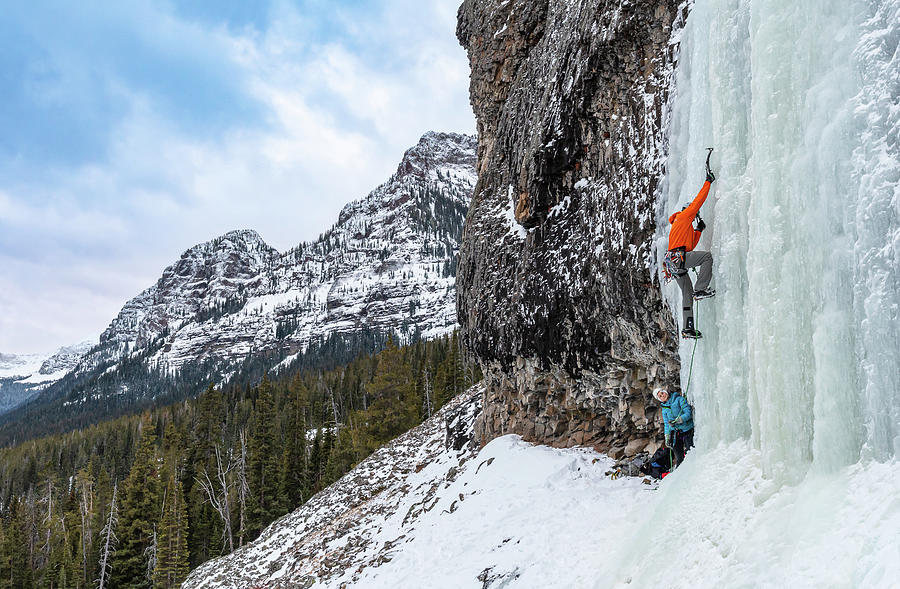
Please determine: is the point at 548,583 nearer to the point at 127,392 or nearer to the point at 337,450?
the point at 337,450

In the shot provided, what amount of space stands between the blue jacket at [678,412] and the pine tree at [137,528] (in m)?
41.9

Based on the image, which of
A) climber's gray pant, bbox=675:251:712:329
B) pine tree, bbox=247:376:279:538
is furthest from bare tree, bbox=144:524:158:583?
climber's gray pant, bbox=675:251:712:329

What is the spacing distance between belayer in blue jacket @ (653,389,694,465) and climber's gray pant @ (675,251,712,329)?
6.13 feet

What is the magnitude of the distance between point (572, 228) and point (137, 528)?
43900 mm

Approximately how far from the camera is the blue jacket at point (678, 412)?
321 inches

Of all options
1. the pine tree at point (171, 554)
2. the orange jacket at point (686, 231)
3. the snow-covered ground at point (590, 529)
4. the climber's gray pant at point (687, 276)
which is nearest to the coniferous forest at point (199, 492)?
the pine tree at point (171, 554)

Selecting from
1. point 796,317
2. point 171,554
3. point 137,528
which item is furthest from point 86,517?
point 796,317

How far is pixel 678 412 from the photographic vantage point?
8336 millimetres

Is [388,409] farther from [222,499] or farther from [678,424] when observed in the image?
[678,424]

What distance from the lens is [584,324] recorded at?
36.1 feet

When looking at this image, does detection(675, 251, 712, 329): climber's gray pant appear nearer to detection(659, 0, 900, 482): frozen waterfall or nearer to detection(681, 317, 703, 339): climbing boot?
detection(681, 317, 703, 339): climbing boot

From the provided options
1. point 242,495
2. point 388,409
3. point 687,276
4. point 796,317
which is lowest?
point 242,495

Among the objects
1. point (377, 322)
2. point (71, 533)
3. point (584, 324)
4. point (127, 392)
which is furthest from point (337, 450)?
point (127, 392)

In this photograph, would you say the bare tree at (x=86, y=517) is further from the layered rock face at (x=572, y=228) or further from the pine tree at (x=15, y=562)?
the layered rock face at (x=572, y=228)
